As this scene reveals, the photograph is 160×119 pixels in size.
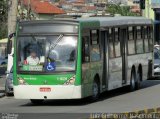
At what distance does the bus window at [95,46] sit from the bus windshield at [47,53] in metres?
1.39

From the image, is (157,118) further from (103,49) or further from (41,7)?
(41,7)

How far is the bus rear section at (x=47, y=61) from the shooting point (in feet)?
68.7

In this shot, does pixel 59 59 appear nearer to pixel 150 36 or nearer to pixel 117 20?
pixel 117 20

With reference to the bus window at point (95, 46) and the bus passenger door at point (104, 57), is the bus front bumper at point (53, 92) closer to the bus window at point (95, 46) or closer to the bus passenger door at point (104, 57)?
the bus window at point (95, 46)

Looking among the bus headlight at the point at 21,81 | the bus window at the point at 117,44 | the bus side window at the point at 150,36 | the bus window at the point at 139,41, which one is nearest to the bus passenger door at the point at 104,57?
the bus window at the point at 117,44

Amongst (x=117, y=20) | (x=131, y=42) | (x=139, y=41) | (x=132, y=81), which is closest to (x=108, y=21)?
(x=117, y=20)

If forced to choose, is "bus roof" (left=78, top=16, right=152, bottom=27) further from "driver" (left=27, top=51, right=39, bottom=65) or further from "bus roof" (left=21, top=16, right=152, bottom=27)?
"driver" (left=27, top=51, right=39, bottom=65)

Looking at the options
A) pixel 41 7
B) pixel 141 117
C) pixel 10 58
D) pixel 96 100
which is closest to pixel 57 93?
pixel 96 100

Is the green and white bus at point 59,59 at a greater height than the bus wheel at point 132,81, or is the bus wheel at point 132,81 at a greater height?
the green and white bus at point 59,59

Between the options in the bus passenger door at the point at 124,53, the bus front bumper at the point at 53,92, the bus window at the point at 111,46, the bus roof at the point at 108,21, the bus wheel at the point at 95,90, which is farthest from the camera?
Answer: the bus passenger door at the point at 124,53

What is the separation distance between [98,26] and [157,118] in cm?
851

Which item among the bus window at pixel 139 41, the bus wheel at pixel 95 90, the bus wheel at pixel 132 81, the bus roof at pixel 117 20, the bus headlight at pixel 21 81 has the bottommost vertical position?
the bus wheel at pixel 132 81

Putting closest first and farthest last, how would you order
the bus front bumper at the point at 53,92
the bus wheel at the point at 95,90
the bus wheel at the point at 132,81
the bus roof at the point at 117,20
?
the bus front bumper at the point at 53,92, the bus wheel at the point at 95,90, the bus roof at the point at 117,20, the bus wheel at the point at 132,81

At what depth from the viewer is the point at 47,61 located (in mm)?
21203
